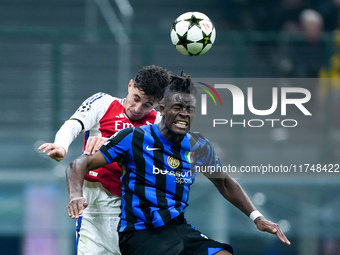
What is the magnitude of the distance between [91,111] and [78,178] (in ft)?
2.70

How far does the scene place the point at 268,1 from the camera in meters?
11.8

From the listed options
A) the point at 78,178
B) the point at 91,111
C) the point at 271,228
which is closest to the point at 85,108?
the point at 91,111

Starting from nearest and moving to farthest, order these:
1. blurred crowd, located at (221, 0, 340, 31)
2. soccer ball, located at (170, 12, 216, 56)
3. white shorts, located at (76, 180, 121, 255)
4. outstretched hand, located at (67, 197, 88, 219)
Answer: outstretched hand, located at (67, 197, 88, 219) < white shorts, located at (76, 180, 121, 255) < soccer ball, located at (170, 12, 216, 56) < blurred crowd, located at (221, 0, 340, 31)

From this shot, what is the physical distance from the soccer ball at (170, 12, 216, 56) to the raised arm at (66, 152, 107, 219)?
161 centimetres

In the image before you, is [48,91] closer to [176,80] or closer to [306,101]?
[306,101]

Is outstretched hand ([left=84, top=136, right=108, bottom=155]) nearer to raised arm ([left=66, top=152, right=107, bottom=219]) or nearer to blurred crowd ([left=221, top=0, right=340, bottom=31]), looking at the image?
raised arm ([left=66, top=152, right=107, bottom=219])

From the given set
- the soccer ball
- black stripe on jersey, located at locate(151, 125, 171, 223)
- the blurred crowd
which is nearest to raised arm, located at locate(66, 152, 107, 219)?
black stripe on jersey, located at locate(151, 125, 171, 223)

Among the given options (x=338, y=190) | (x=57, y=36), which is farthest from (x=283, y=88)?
(x=57, y=36)

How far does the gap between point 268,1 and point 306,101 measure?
226 centimetres

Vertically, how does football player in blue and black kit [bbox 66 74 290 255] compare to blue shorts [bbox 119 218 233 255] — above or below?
above

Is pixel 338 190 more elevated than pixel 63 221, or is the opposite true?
pixel 338 190

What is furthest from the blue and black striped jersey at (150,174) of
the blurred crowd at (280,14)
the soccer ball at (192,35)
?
the blurred crowd at (280,14)

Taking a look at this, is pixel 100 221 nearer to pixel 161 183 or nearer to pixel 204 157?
pixel 161 183

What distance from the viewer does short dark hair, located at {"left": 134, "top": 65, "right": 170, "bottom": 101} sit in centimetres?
480
